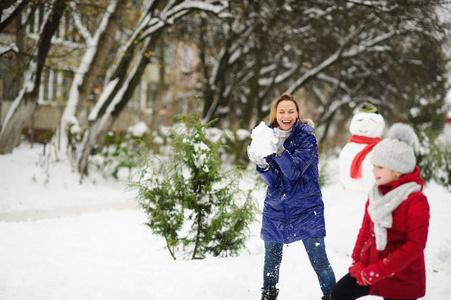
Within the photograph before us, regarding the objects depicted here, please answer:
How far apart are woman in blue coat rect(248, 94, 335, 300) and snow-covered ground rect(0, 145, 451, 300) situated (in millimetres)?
757

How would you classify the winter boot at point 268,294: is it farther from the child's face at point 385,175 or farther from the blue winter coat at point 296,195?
the child's face at point 385,175

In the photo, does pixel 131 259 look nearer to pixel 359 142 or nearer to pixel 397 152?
pixel 359 142

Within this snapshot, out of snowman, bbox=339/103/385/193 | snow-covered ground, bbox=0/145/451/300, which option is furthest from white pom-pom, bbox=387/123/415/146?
snowman, bbox=339/103/385/193

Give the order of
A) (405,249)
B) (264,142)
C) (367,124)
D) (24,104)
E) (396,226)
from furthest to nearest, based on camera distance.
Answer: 1. (24,104)
2. (367,124)
3. (264,142)
4. (396,226)
5. (405,249)

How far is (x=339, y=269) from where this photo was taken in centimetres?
468

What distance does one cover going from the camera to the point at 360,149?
5.14 metres

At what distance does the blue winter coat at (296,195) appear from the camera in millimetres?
3182

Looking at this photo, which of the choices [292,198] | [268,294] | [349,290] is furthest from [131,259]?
[349,290]

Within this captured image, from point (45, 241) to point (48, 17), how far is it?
20.3 feet

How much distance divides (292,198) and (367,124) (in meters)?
2.37

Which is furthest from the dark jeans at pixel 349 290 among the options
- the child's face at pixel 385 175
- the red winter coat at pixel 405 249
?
the child's face at pixel 385 175

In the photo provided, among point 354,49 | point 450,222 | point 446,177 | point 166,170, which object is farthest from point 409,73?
point 166,170

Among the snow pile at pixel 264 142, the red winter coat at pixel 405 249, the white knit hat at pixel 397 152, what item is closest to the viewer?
the red winter coat at pixel 405 249

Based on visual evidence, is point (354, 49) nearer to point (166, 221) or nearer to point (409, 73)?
point (409, 73)
